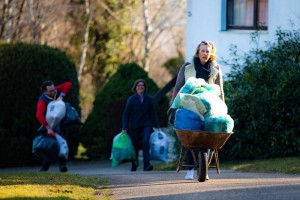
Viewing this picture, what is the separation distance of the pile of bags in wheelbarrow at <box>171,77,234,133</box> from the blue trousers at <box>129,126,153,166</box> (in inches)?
216

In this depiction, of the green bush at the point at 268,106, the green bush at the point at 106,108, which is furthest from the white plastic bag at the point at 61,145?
the green bush at the point at 106,108

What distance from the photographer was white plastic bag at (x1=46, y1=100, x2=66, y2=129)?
61.9ft

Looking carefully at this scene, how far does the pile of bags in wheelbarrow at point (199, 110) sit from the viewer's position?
13695 mm

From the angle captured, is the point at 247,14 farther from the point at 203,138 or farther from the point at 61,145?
the point at 203,138

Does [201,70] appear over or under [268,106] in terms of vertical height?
over

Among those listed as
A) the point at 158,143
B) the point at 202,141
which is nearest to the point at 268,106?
the point at 158,143

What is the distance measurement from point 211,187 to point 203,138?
2.61ft

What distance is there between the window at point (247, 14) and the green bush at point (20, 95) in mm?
5578

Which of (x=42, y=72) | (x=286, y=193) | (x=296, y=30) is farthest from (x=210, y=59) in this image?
(x=42, y=72)

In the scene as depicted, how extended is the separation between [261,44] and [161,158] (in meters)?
3.88

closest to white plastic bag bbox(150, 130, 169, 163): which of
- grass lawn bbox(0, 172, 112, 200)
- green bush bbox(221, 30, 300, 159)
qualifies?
green bush bbox(221, 30, 300, 159)

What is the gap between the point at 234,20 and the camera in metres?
23.5

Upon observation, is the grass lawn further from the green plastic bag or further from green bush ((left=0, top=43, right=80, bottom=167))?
green bush ((left=0, top=43, right=80, bottom=167))

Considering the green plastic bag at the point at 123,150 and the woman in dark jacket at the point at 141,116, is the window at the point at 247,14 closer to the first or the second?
the woman in dark jacket at the point at 141,116
